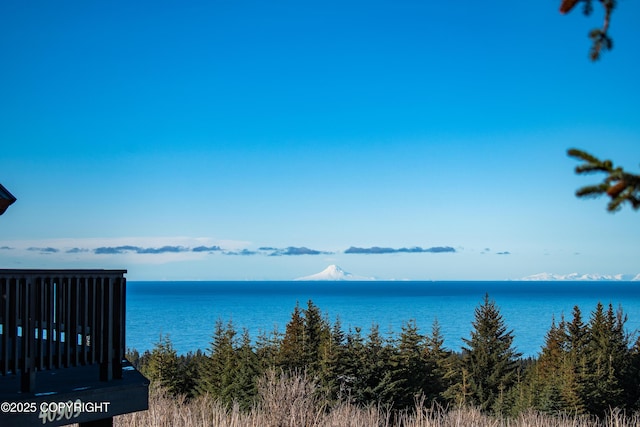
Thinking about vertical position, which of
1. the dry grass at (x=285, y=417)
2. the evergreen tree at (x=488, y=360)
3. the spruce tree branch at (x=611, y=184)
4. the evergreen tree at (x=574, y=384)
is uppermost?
the spruce tree branch at (x=611, y=184)

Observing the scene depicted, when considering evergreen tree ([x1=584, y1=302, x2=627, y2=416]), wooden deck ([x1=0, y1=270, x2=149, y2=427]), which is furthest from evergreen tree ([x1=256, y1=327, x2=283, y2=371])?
wooden deck ([x1=0, y1=270, x2=149, y2=427])

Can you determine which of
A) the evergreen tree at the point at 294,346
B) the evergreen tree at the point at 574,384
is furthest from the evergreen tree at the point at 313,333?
the evergreen tree at the point at 574,384

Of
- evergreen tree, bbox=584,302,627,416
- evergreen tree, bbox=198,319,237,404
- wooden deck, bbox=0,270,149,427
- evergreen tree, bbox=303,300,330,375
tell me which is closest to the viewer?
wooden deck, bbox=0,270,149,427

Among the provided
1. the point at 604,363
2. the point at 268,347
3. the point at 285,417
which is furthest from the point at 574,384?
the point at 285,417

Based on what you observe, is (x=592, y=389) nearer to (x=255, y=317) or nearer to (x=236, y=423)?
(x=236, y=423)

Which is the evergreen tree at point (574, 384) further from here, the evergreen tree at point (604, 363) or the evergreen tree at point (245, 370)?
the evergreen tree at point (245, 370)

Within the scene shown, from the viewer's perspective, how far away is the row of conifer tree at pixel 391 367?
73.4ft

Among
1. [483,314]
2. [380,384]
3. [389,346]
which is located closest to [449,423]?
[380,384]

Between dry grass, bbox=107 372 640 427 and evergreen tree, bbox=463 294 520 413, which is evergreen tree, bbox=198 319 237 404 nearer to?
evergreen tree, bbox=463 294 520 413

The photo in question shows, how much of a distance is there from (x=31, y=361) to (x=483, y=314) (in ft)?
136

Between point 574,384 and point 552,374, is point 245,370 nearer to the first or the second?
point 574,384

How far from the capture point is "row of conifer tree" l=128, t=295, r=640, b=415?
2238cm

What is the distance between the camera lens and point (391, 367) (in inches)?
892

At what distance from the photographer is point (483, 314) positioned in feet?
148
